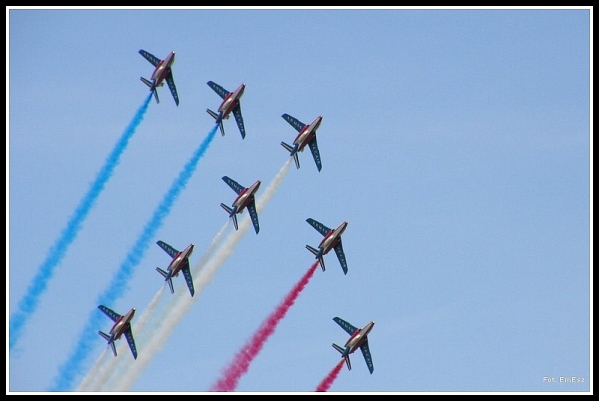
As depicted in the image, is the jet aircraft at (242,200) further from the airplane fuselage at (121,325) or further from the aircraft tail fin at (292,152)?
the airplane fuselage at (121,325)

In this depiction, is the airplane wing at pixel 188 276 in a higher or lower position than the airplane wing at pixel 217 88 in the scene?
lower

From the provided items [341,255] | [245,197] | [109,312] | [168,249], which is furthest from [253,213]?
[109,312]

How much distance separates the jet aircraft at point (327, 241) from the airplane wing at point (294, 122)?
7277 millimetres

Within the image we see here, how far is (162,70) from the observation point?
10688cm

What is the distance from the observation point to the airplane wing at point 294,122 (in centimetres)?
10850

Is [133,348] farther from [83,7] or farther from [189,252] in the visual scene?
[83,7]

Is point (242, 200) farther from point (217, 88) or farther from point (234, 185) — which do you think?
point (217, 88)

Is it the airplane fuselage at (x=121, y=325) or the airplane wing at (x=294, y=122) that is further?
the airplane wing at (x=294, y=122)

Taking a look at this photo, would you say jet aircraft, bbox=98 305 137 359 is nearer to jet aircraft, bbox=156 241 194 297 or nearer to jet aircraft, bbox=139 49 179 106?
jet aircraft, bbox=156 241 194 297

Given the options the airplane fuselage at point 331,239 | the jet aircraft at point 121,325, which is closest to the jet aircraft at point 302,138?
the airplane fuselage at point 331,239

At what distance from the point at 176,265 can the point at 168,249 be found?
1932mm

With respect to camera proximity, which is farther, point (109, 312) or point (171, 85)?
point (171, 85)

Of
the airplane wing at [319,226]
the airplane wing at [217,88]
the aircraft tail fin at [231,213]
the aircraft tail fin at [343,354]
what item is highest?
the airplane wing at [217,88]

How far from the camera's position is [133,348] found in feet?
338
